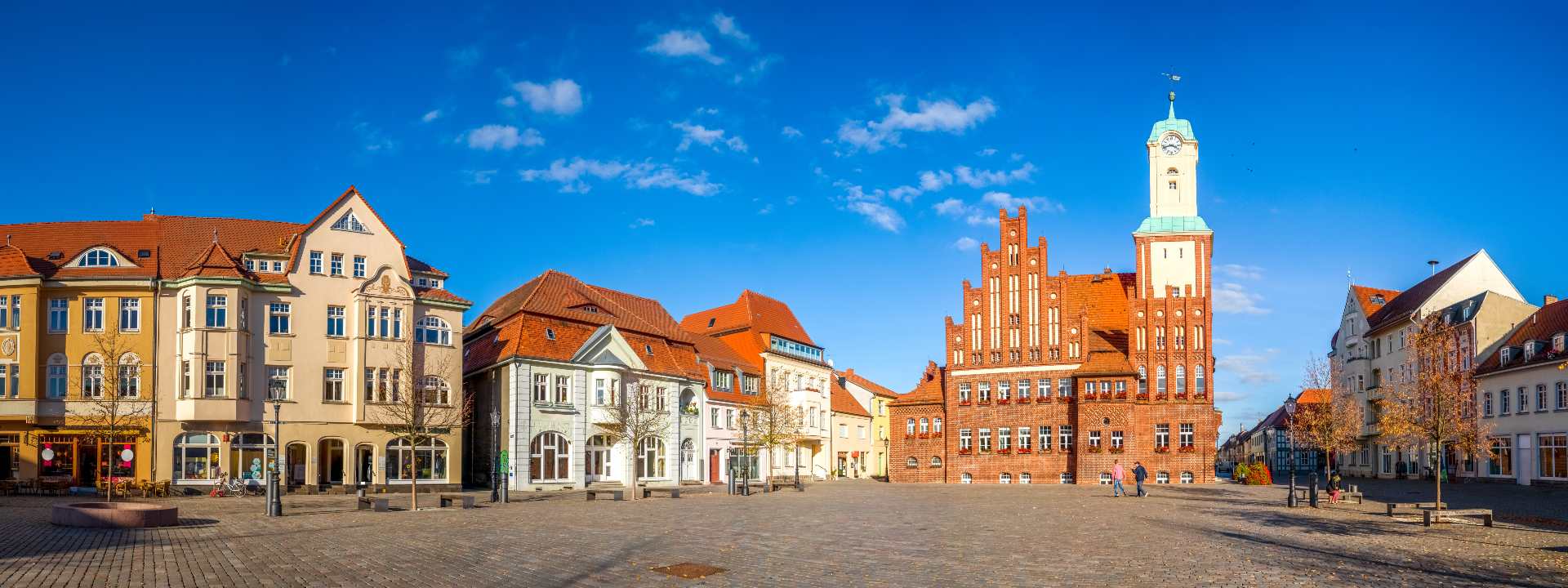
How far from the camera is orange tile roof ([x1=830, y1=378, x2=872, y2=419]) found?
88438 mm

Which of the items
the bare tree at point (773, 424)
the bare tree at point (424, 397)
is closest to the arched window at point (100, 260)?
the bare tree at point (424, 397)

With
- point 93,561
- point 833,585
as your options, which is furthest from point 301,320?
point 833,585

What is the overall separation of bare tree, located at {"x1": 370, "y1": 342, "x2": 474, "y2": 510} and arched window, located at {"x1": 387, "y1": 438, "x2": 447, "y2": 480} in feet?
0.35

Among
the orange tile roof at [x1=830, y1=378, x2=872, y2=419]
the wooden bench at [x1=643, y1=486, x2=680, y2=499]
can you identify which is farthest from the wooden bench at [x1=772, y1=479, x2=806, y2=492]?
the orange tile roof at [x1=830, y1=378, x2=872, y2=419]

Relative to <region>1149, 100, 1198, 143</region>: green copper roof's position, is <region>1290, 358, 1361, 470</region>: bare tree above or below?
below

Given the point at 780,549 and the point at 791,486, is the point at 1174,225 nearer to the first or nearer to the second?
the point at 791,486

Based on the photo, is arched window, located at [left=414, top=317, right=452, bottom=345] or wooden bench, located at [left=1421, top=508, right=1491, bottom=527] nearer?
wooden bench, located at [left=1421, top=508, right=1491, bottom=527]

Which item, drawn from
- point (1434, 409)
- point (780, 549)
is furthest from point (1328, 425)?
point (780, 549)

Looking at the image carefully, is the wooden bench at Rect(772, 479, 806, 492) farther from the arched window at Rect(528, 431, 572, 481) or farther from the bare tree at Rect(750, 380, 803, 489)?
the arched window at Rect(528, 431, 572, 481)

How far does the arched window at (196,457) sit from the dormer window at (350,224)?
1021 centimetres

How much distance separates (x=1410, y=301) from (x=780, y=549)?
239 ft

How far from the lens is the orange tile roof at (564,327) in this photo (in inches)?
2281

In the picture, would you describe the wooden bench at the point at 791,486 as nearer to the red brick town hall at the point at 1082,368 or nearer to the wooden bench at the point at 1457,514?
the red brick town hall at the point at 1082,368

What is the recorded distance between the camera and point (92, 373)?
47531 millimetres
